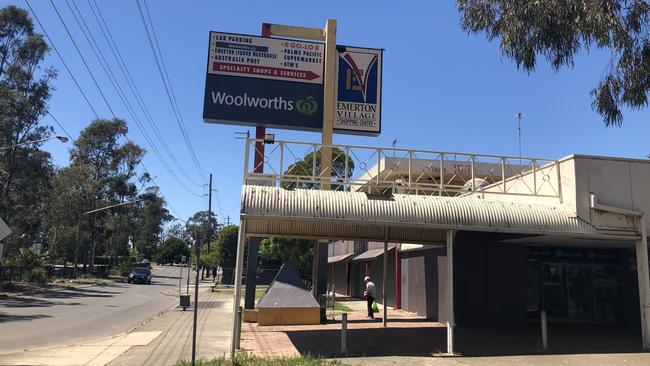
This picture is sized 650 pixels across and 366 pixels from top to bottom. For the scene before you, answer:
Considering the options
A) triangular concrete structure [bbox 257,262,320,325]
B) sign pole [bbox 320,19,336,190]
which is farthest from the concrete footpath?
sign pole [bbox 320,19,336,190]

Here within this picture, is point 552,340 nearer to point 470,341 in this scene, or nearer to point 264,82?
point 470,341

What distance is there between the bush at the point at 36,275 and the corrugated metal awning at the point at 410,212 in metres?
35.1

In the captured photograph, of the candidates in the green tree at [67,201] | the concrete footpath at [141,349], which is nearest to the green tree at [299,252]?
the green tree at [67,201]

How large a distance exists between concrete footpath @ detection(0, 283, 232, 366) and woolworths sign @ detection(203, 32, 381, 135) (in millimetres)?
7482

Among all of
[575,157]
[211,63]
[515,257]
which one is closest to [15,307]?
[211,63]

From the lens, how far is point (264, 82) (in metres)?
20.1

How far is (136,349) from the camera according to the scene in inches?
523

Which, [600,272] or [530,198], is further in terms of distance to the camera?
[600,272]

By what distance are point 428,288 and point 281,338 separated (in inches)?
331

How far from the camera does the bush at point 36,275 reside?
41031mm

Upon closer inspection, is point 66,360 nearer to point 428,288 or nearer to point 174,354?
point 174,354

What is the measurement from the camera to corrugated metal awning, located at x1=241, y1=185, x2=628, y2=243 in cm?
1255

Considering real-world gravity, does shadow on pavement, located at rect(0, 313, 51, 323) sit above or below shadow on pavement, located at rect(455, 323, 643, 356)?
below

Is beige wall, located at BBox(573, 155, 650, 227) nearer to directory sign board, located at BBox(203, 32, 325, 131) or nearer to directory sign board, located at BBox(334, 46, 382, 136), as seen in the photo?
directory sign board, located at BBox(334, 46, 382, 136)
